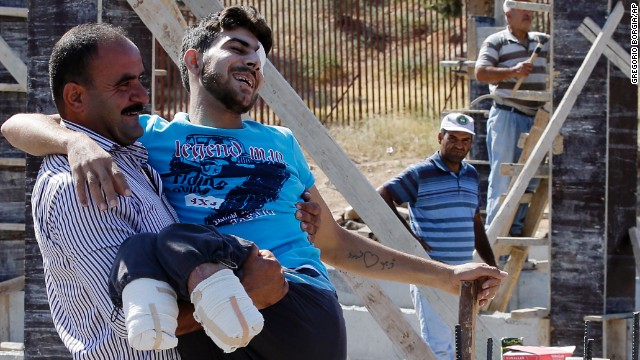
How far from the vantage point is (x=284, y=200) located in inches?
117

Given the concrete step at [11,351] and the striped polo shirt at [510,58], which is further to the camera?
the striped polo shirt at [510,58]

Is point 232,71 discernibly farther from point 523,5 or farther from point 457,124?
point 523,5

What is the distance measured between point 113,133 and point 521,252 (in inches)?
220

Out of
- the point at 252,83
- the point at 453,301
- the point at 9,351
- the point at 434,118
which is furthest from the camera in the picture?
the point at 434,118

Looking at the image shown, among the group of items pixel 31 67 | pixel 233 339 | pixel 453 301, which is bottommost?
pixel 453 301

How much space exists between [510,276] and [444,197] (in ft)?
5.31

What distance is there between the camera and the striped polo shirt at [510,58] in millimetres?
8547

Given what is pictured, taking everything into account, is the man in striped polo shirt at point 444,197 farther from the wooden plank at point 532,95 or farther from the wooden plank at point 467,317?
the wooden plank at point 467,317

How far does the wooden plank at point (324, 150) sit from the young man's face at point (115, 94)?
1.12m

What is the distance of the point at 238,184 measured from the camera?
9.45 feet

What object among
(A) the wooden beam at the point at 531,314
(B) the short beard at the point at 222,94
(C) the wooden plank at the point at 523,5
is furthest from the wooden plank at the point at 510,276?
(B) the short beard at the point at 222,94

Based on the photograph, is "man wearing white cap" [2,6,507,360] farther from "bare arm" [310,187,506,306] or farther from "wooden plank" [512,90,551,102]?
"wooden plank" [512,90,551,102]

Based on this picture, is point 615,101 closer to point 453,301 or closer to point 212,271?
point 453,301

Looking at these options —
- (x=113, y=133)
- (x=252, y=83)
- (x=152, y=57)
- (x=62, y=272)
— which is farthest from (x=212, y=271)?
(x=152, y=57)
